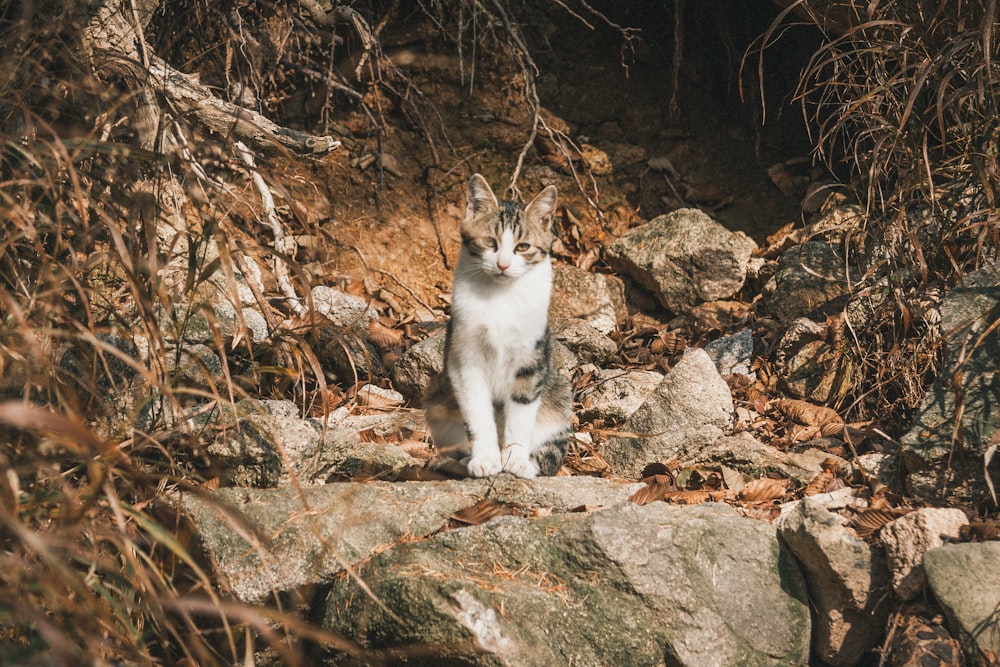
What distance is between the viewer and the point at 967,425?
3.42 meters

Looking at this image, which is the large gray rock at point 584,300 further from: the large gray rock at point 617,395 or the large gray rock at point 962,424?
the large gray rock at point 962,424

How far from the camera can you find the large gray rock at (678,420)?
173 inches

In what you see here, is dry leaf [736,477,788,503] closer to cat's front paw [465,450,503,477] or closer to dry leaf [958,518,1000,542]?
dry leaf [958,518,1000,542]

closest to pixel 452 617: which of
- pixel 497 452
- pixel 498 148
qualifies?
pixel 497 452

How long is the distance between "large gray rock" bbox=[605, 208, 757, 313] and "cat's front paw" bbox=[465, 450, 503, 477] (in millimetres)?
2701

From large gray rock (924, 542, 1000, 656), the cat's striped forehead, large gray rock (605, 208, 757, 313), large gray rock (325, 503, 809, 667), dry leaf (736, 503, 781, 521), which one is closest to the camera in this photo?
large gray rock (924, 542, 1000, 656)

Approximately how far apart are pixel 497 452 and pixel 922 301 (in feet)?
7.20

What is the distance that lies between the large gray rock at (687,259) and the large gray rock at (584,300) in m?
0.31

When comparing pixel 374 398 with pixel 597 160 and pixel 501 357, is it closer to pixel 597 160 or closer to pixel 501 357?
pixel 501 357

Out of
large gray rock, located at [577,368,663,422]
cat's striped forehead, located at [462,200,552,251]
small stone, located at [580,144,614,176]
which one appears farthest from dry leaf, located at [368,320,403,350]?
small stone, located at [580,144,614,176]

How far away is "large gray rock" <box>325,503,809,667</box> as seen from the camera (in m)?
2.79

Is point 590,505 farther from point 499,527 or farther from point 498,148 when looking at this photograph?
point 498,148

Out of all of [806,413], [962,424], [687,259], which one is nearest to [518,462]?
[806,413]

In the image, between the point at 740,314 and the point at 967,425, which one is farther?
the point at 740,314
